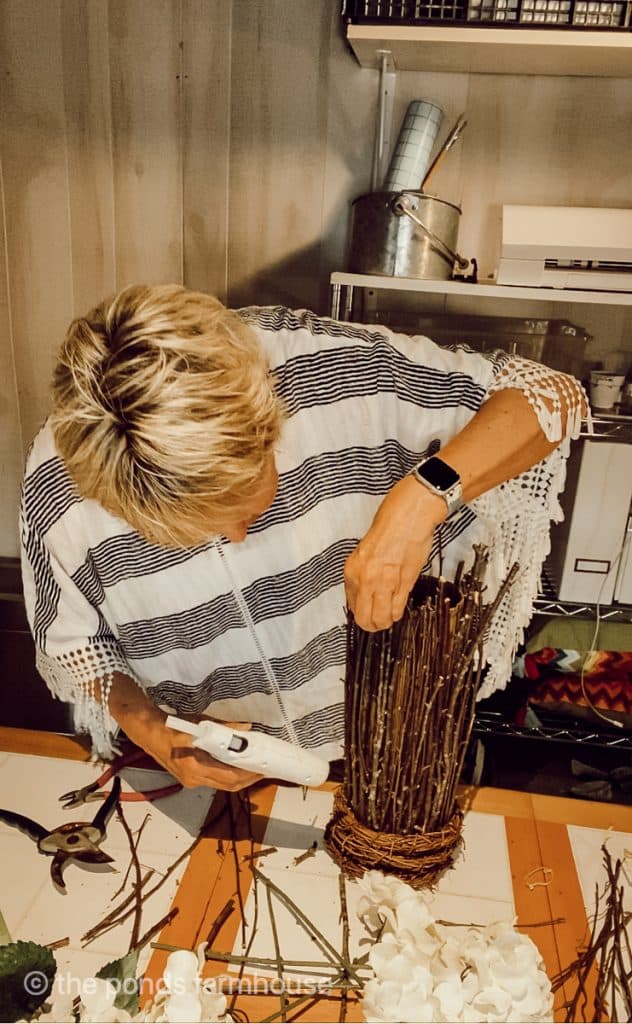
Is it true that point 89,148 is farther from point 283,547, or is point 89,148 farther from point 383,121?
point 283,547

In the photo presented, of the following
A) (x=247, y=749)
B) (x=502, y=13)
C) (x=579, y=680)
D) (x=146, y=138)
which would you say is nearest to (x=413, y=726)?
(x=247, y=749)

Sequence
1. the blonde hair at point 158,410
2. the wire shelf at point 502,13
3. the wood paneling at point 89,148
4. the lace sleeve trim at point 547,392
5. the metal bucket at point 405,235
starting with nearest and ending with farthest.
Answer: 1. the blonde hair at point 158,410
2. the lace sleeve trim at point 547,392
3. the wire shelf at point 502,13
4. the metal bucket at point 405,235
5. the wood paneling at point 89,148

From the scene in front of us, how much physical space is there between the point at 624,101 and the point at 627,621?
3.91ft

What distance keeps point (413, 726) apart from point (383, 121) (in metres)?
1.46

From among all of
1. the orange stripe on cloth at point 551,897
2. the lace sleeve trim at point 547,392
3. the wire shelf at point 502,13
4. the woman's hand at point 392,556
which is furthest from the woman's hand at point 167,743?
the wire shelf at point 502,13

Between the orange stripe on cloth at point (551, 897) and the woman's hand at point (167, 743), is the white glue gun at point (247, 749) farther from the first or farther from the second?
the orange stripe on cloth at point (551, 897)

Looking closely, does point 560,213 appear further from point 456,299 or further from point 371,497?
point 371,497

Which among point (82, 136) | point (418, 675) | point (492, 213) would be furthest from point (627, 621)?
point (82, 136)

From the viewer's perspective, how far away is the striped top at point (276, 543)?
3.39 ft

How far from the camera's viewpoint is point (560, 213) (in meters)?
1.55

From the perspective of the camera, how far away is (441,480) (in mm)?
896

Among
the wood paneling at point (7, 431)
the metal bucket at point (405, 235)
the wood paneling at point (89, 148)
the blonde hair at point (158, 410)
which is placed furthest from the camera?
the wood paneling at point (7, 431)

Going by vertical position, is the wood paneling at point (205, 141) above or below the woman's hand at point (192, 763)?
above

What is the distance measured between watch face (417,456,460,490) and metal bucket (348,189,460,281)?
2.44 feet
